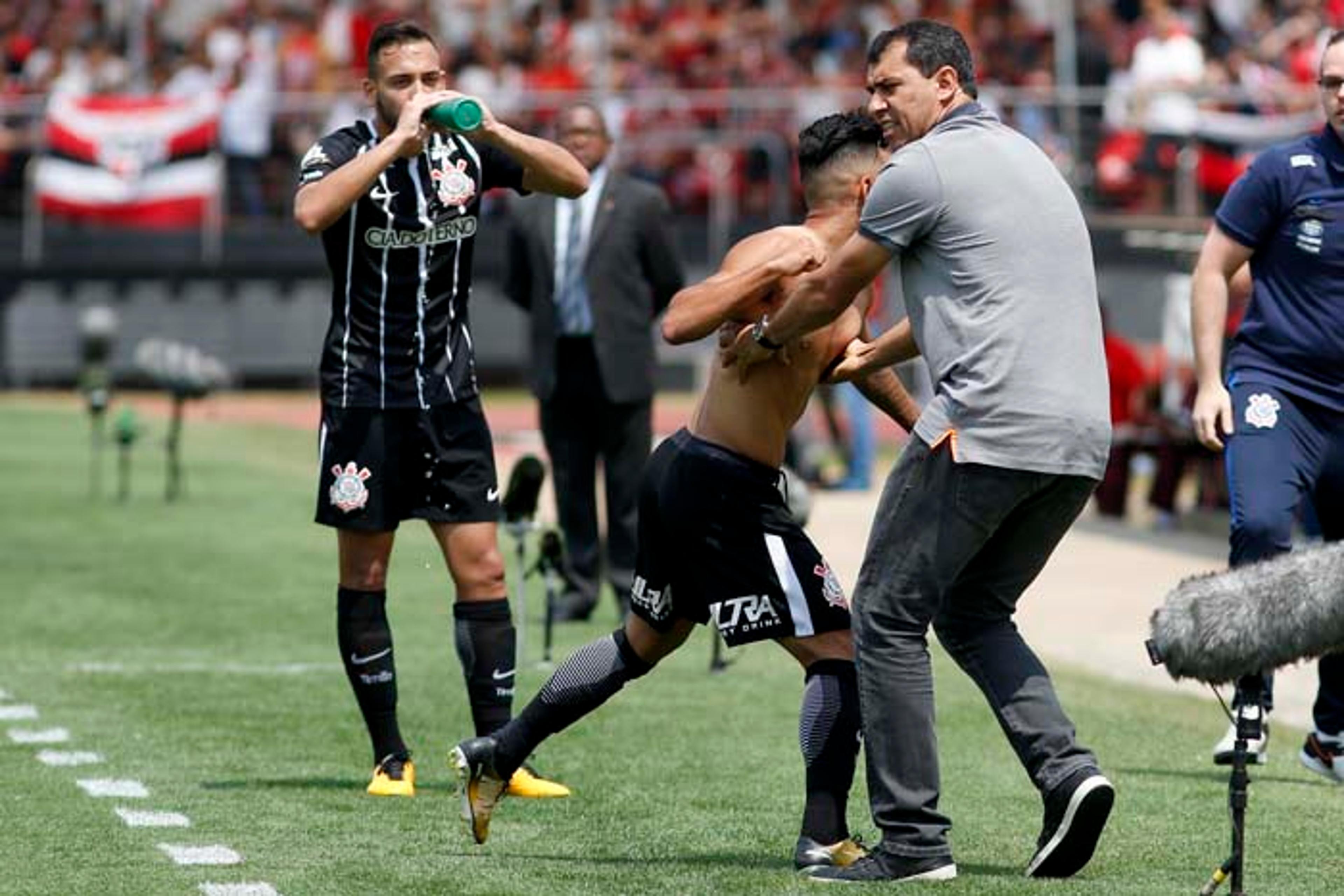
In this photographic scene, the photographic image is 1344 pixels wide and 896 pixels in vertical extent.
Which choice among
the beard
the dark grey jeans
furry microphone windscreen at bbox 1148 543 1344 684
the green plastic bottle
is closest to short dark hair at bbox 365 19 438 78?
the beard

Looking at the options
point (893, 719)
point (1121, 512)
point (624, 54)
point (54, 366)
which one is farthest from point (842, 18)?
point (893, 719)

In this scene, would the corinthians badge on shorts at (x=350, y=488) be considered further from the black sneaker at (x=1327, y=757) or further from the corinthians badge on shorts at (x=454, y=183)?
the black sneaker at (x=1327, y=757)

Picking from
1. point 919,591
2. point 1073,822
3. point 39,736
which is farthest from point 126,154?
point 1073,822

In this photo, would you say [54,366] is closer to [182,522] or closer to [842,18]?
[842,18]

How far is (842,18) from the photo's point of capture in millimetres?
29234

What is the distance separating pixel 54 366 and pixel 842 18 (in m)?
8.61

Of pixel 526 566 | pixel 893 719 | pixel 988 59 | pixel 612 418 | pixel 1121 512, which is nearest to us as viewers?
pixel 893 719

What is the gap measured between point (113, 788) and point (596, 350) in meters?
4.89

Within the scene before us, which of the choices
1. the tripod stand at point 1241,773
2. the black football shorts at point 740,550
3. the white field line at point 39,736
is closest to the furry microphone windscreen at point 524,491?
the white field line at point 39,736

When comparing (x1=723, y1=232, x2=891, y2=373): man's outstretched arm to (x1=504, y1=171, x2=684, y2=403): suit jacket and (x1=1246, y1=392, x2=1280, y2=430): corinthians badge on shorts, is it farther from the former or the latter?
(x1=504, y1=171, x2=684, y2=403): suit jacket

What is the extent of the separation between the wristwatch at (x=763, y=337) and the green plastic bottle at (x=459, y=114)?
3.68ft

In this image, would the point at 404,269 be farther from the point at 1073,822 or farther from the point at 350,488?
the point at 1073,822

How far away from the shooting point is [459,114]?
7836 millimetres

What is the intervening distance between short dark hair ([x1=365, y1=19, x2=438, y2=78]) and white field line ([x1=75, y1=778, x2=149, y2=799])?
222cm
